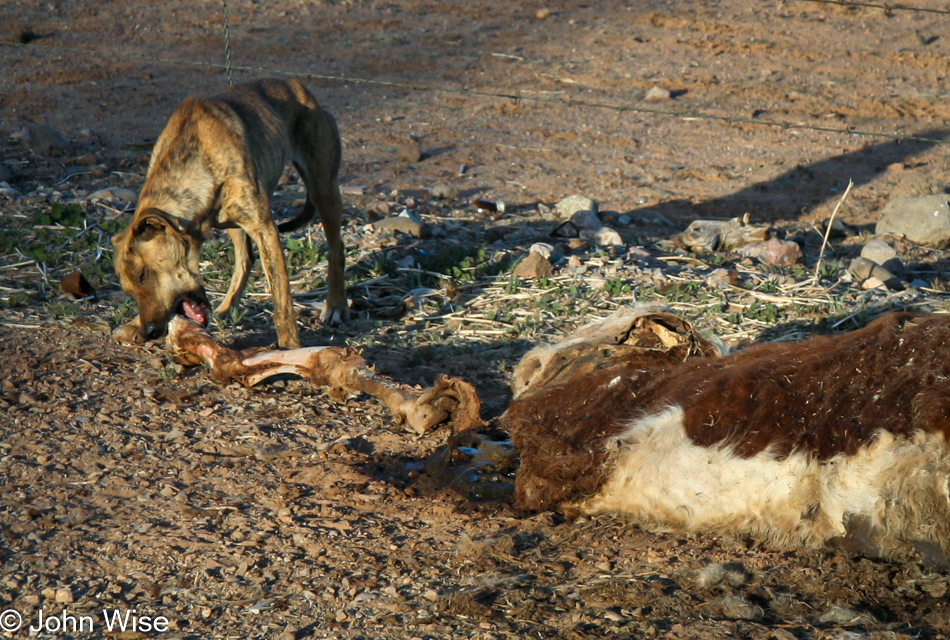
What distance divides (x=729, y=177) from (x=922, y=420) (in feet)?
24.2

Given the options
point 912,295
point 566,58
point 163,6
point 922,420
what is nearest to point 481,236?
point 912,295

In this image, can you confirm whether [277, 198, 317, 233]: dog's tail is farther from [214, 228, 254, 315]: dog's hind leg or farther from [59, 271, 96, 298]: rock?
[59, 271, 96, 298]: rock

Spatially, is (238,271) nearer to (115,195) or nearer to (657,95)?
(115,195)

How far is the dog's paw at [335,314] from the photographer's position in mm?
6227

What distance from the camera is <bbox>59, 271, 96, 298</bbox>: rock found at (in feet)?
19.5

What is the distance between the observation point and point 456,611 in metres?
2.93

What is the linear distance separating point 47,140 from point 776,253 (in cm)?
701

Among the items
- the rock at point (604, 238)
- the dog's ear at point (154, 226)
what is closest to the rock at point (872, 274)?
the rock at point (604, 238)

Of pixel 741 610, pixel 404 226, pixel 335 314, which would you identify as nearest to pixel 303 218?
pixel 335 314

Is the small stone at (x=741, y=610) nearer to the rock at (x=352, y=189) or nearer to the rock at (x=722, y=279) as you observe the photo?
the rock at (x=722, y=279)

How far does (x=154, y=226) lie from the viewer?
5.37 meters

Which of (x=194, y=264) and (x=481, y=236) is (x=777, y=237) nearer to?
(x=481, y=236)

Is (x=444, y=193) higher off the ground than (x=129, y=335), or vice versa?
(x=129, y=335)

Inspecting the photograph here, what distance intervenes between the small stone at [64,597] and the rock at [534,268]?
4.09m
